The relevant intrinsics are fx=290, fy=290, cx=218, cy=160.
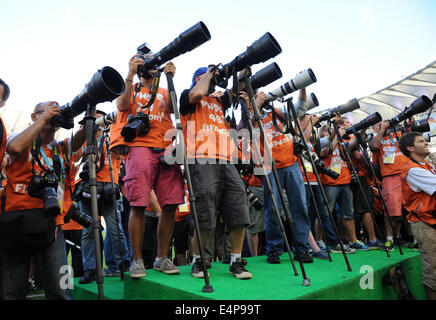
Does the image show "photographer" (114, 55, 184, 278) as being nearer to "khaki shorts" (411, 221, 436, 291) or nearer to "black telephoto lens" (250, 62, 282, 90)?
"black telephoto lens" (250, 62, 282, 90)

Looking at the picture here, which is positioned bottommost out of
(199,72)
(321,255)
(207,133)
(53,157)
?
(321,255)

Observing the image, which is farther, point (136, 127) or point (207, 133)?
point (207, 133)

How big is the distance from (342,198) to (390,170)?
1.10 m

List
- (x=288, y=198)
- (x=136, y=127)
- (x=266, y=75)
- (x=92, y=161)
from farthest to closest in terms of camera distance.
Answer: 1. (x=288, y=198)
2. (x=266, y=75)
3. (x=136, y=127)
4. (x=92, y=161)

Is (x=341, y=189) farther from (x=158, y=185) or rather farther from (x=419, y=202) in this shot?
(x=158, y=185)

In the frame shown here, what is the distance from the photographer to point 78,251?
425 centimetres

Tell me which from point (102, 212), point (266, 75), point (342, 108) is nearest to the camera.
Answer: point (266, 75)

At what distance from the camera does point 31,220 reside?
2.00 meters

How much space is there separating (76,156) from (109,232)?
54.9 inches

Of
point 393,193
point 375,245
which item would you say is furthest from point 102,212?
point 393,193

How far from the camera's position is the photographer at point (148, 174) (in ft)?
8.60

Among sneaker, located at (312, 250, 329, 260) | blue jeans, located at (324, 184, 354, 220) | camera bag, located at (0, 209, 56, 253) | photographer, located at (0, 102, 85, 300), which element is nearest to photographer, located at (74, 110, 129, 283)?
photographer, located at (0, 102, 85, 300)

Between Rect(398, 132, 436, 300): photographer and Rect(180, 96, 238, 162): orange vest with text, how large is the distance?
2007 mm
